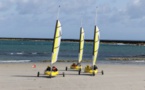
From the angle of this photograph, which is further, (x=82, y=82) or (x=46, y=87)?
(x=82, y=82)

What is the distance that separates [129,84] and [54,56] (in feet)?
20.1

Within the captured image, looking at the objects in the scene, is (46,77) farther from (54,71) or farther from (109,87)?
(109,87)

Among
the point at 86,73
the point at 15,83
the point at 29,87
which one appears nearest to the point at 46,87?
the point at 29,87

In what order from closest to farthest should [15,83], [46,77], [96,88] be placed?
[96,88] → [15,83] → [46,77]

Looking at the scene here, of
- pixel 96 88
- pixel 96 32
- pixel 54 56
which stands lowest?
pixel 96 88

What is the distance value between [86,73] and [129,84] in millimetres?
7176

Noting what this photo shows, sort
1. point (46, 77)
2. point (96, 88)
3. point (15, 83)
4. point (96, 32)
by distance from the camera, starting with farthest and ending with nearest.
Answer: point (96, 32), point (46, 77), point (15, 83), point (96, 88)

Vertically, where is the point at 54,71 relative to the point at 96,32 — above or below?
below

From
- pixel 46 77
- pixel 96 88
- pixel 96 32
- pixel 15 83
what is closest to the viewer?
pixel 96 88

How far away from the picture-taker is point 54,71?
27.1m

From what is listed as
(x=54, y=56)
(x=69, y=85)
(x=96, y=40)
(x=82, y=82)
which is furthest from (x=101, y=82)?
(x=96, y=40)

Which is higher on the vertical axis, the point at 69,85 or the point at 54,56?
the point at 54,56

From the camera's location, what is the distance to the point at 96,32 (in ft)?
98.9

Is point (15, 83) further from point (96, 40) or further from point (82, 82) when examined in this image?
point (96, 40)
